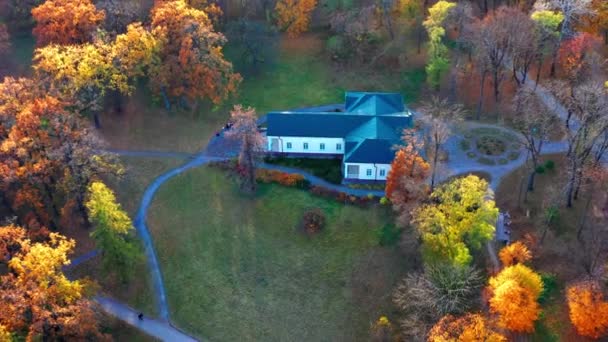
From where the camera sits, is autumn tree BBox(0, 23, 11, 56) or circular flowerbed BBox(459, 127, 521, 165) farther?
autumn tree BBox(0, 23, 11, 56)

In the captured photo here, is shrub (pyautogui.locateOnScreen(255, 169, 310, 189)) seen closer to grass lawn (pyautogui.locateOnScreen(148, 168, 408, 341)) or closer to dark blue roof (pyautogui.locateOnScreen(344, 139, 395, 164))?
grass lawn (pyautogui.locateOnScreen(148, 168, 408, 341))

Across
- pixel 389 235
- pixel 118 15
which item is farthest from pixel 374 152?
pixel 118 15

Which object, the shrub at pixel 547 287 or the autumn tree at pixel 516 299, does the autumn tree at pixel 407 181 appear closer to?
the autumn tree at pixel 516 299

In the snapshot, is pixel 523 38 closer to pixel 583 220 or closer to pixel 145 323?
pixel 583 220

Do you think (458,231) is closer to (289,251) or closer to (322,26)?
(289,251)

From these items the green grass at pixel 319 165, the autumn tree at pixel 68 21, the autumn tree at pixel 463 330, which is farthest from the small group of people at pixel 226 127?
the autumn tree at pixel 463 330

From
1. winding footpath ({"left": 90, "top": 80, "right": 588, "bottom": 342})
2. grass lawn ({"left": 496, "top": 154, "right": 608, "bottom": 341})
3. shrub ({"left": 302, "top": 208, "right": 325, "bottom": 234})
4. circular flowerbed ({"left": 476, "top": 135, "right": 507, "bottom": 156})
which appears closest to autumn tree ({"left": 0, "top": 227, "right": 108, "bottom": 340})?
winding footpath ({"left": 90, "top": 80, "right": 588, "bottom": 342})
